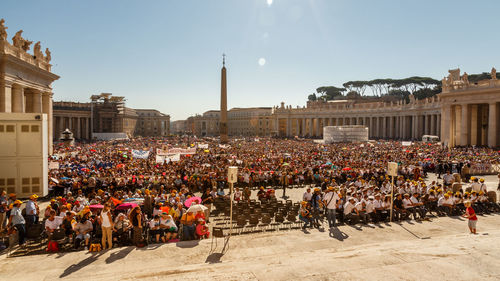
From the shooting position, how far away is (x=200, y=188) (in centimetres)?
2027

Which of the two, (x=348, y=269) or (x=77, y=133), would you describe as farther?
(x=77, y=133)

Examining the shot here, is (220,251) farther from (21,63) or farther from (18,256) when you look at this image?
(21,63)

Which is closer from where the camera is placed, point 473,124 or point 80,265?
point 80,265

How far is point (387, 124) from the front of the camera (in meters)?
92.2

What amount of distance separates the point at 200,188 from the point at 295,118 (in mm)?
95193

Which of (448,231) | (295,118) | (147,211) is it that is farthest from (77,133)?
(448,231)

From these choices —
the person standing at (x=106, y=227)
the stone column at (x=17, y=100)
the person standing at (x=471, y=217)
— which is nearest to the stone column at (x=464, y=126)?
the person standing at (x=471, y=217)

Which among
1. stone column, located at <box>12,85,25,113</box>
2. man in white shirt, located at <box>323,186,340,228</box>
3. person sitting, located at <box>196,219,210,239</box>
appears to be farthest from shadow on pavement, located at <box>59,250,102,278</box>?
stone column, located at <box>12,85,25,113</box>

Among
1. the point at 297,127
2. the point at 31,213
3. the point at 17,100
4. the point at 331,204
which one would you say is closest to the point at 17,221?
the point at 31,213

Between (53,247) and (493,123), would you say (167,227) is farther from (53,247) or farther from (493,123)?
(493,123)

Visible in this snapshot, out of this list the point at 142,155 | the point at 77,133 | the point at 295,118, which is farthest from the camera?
the point at 295,118

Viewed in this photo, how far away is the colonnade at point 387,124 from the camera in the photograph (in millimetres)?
75438

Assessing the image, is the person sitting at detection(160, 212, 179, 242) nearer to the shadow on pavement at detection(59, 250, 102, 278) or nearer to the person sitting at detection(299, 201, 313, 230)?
the shadow on pavement at detection(59, 250, 102, 278)

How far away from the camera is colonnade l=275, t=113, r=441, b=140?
7544cm
